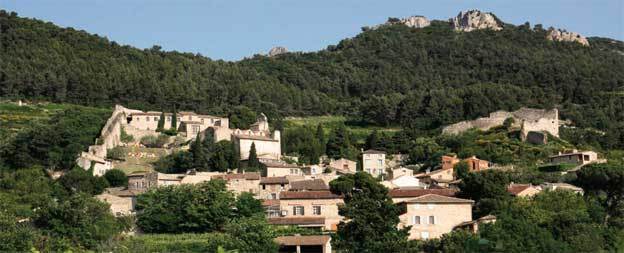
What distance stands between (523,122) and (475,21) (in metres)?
70.4

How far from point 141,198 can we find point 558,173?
2132 cm

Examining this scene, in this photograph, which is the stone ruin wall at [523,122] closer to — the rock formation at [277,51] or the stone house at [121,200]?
the stone house at [121,200]

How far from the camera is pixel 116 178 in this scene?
5362 cm

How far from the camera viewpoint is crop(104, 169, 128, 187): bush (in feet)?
176

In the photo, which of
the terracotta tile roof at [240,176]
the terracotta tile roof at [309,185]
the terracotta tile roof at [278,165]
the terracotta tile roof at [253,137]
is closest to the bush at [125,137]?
the terracotta tile roof at [253,137]

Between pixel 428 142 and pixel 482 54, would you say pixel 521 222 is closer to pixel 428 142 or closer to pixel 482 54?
pixel 428 142

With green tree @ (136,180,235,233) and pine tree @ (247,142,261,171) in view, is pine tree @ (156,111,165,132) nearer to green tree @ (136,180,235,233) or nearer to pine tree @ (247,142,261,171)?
pine tree @ (247,142,261,171)

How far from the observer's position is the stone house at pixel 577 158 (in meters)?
57.3

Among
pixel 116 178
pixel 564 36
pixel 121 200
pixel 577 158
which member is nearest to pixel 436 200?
pixel 121 200

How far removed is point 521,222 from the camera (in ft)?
120

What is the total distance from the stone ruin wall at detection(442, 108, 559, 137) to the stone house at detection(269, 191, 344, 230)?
25495mm

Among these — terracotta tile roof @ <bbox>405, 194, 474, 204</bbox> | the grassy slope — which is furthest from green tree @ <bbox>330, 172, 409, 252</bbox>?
the grassy slope

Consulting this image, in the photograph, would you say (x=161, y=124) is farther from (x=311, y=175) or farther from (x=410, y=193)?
(x=410, y=193)

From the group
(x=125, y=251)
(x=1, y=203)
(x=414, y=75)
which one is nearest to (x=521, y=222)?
(x=125, y=251)
